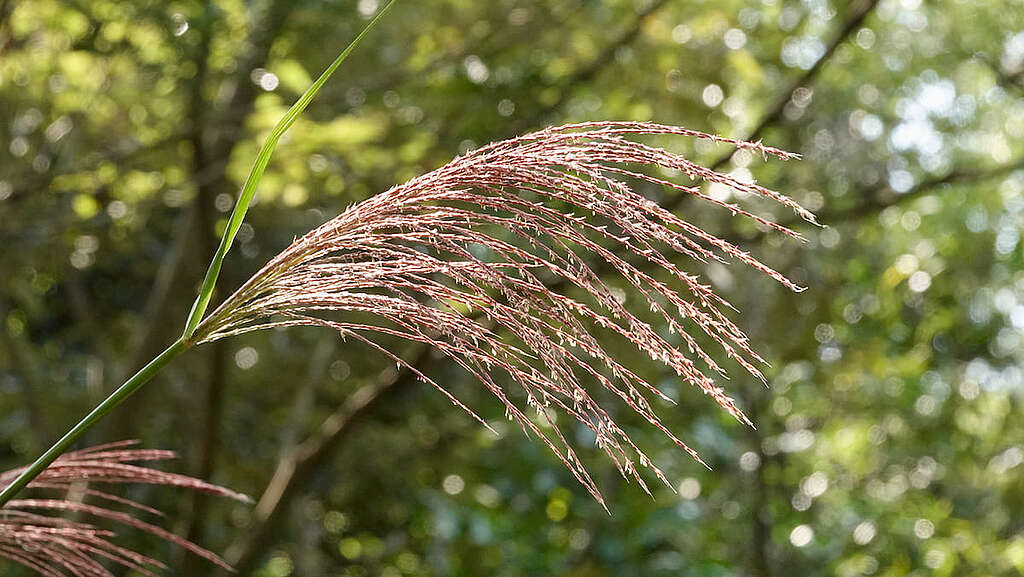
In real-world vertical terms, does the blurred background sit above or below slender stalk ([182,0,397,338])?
below

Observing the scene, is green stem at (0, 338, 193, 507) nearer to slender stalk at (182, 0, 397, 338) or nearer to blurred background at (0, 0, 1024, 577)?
slender stalk at (182, 0, 397, 338)

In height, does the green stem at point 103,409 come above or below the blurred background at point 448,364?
above

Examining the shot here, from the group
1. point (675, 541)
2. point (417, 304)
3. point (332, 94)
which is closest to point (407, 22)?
point (332, 94)

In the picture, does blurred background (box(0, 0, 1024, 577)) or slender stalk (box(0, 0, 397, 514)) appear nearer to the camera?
slender stalk (box(0, 0, 397, 514))

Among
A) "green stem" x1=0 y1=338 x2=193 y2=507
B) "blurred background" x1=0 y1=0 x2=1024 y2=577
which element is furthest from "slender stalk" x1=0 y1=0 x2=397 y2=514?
"blurred background" x1=0 y1=0 x2=1024 y2=577

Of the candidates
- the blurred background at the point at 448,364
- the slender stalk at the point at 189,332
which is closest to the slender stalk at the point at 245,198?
the slender stalk at the point at 189,332

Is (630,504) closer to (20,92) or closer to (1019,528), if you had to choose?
(1019,528)

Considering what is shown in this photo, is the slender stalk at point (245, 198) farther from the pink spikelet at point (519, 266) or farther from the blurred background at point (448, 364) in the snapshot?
the blurred background at point (448, 364)

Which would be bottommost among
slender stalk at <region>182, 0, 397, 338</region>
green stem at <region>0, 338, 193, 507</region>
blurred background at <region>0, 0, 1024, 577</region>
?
blurred background at <region>0, 0, 1024, 577</region>
